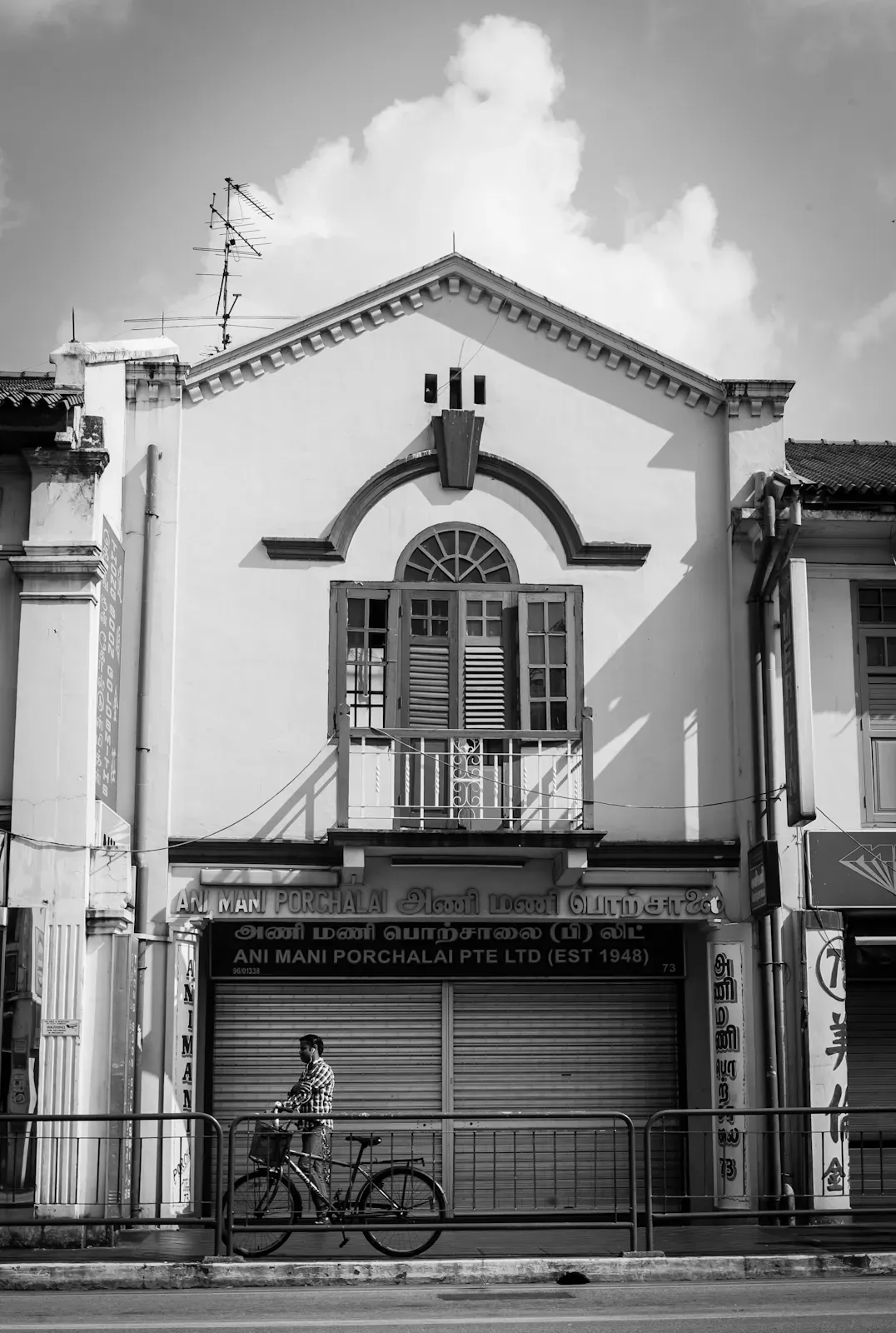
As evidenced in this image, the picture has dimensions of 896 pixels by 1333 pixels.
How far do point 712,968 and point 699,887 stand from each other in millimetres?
841

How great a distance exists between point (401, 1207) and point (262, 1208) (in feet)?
3.52

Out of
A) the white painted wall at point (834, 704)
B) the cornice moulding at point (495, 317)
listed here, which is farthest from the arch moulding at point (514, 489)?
the white painted wall at point (834, 704)

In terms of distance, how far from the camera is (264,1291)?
12.0 m

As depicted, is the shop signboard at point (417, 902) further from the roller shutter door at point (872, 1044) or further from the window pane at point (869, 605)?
the window pane at point (869, 605)

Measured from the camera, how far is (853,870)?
1777 centimetres

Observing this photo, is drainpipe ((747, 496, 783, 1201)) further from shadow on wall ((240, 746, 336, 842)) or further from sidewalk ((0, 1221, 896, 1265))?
shadow on wall ((240, 746, 336, 842))

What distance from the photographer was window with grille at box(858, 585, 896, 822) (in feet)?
59.7

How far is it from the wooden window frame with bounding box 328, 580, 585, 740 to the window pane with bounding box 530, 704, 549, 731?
0.15 m

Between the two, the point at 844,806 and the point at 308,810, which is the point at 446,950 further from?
the point at 844,806

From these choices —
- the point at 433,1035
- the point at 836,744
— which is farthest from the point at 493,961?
the point at 836,744

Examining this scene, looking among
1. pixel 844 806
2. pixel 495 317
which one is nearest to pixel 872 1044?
pixel 844 806

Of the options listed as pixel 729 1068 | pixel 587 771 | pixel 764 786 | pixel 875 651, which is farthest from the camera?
pixel 875 651

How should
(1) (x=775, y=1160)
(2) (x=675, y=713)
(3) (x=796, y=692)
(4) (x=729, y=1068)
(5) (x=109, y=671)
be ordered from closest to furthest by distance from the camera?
(5) (x=109, y=671) → (1) (x=775, y=1160) → (3) (x=796, y=692) → (4) (x=729, y=1068) → (2) (x=675, y=713)

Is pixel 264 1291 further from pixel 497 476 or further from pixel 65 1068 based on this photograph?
pixel 497 476
